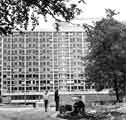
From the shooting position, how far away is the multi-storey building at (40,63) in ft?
→ 528

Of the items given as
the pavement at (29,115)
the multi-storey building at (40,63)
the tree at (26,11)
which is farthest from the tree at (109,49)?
the multi-storey building at (40,63)

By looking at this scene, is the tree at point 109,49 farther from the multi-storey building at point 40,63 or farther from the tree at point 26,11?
the multi-storey building at point 40,63

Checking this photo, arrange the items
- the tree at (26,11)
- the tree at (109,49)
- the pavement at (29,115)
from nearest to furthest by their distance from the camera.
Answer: the tree at (26,11), the pavement at (29,115), the tree at (109,49)

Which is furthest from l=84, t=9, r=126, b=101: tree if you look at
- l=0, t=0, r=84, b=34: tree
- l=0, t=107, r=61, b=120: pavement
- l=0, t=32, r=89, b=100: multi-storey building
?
l=0, t=32, r=89, b=100: multi-storey building

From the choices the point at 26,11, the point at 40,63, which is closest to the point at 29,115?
the point at 26,11

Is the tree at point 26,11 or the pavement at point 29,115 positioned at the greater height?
the tree at point 26,11

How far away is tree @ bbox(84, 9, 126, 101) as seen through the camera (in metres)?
31.0

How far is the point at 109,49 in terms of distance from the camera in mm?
32406

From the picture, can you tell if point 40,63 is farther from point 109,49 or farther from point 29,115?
point 29,115

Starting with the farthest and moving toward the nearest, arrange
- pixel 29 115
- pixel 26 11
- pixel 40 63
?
pixel 40 63 → pixel 29 115 → pixel 26 11

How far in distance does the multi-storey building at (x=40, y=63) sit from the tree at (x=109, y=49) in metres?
120

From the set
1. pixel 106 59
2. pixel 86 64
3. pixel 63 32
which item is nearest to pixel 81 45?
pixel 63 32

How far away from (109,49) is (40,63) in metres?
134

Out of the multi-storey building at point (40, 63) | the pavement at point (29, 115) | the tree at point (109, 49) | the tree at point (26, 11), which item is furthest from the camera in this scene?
the multi-storey building at point (40, 63)
